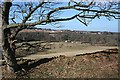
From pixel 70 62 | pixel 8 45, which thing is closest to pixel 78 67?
pixel 70 62

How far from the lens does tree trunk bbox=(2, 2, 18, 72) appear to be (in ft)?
32.4

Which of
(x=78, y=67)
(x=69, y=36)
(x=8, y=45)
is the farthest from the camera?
(x=69, y=36)

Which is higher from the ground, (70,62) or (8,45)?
(8,45)

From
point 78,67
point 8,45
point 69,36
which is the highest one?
point 8,45

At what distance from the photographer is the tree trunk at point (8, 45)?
32.4 ft

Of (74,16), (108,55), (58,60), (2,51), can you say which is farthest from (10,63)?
(108,55)

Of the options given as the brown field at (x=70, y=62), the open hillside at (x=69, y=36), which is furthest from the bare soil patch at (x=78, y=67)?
the open hillside at (x=69, y=36)

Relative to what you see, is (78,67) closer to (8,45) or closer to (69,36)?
(69,36)

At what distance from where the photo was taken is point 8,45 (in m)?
10.1

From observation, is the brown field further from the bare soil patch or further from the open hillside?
the open hillside

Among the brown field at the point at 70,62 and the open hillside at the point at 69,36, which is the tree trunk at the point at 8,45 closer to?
the brown field at the point at 70,62

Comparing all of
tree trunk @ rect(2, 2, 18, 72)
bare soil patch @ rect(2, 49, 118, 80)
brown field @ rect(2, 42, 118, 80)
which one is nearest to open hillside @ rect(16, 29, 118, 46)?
brown field @ rect(2, 42, 118, 80)

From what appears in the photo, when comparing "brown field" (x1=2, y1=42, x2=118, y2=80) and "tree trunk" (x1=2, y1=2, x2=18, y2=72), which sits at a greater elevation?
"tree trunk" (x1=2, y1=2, x2=18, y2=72)

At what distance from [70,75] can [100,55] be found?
1.59 metres
